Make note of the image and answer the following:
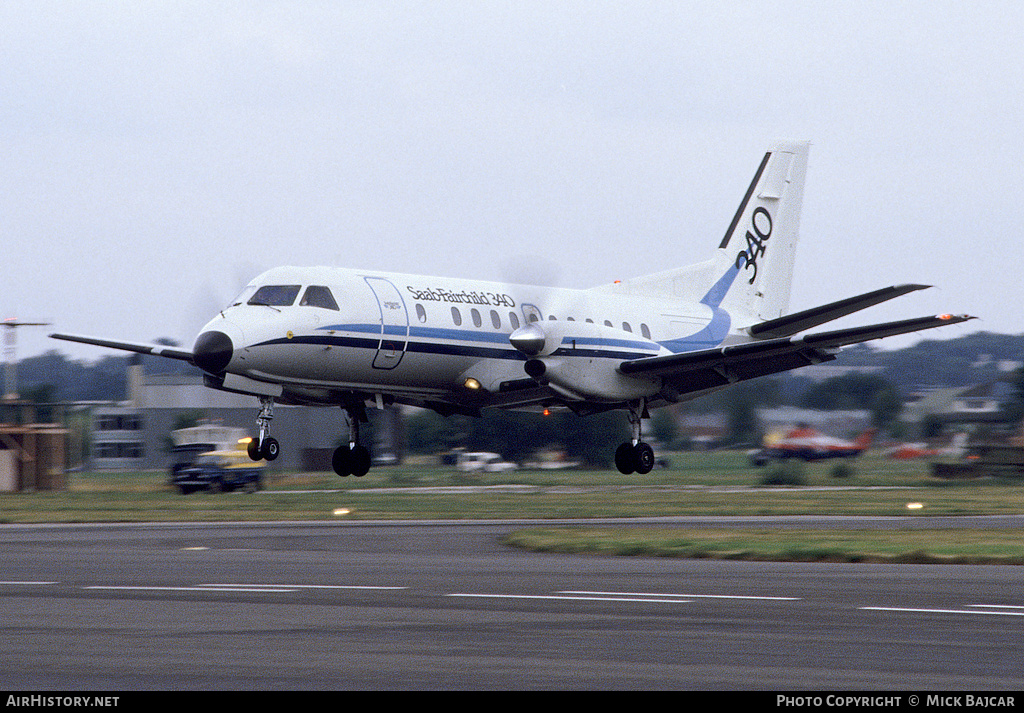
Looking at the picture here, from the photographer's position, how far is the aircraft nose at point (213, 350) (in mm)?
24484

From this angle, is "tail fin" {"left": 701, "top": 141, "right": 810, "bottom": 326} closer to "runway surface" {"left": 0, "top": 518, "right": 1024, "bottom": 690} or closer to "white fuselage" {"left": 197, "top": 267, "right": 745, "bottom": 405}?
"white fuselage" {"left": 197, "top": 267, "right": 745, "bottom": 405}

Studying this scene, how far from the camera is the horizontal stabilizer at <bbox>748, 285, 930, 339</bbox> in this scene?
25344mm

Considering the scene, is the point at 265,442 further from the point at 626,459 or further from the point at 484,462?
the point at 484,462

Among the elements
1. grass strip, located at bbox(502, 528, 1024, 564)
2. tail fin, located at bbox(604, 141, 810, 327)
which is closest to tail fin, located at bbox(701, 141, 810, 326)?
tail fin, located at bbox(604, 141, 810, 327)

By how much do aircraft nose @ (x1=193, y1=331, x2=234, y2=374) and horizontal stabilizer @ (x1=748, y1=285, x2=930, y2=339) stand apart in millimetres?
12821

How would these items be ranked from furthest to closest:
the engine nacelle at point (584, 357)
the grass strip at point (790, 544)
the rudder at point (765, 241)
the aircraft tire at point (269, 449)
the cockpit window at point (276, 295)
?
1. the rudder at point (765, 241)
2. the engine nacelle at point (584, 357)
3. the cockpit window at point (276, 295)
4. the aircraft tire at point (269, 449)
5. the grass strip at point (790, 544)

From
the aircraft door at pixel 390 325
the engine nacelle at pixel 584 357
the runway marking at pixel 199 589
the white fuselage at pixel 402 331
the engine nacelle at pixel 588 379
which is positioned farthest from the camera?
the engine nacelle at pixel 588 379

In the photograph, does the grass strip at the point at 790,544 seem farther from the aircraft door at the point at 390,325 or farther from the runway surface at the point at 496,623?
the aircraft door at the point at 390,325

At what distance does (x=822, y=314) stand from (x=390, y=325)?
31.8ft

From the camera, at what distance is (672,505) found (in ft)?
87.2

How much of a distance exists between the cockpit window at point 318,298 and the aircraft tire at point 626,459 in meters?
8.45

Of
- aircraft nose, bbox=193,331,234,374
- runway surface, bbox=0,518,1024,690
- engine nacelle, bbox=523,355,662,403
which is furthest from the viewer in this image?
engine nacelle, bbox=523,355,662,403

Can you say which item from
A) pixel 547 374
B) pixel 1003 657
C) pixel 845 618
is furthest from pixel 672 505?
pixel 1003 657

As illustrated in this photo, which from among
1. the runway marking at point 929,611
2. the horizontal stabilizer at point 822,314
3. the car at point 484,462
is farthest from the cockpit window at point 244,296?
the car at point 484,462
